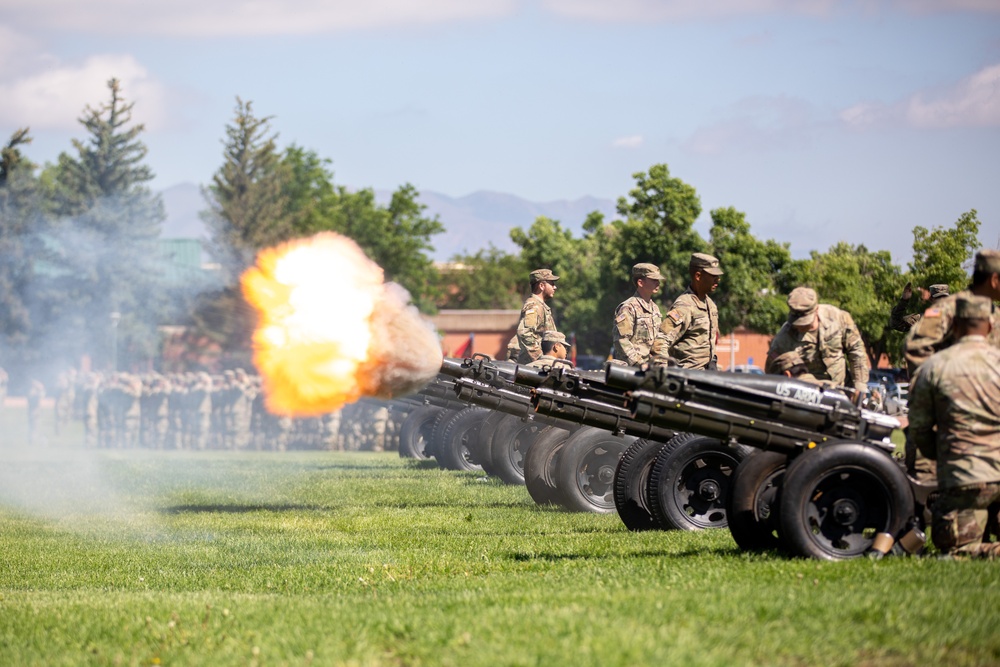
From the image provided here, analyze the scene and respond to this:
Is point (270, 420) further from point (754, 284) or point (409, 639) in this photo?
point (409, 639)

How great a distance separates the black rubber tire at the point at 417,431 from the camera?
26719mm

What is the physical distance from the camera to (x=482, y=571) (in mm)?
10969

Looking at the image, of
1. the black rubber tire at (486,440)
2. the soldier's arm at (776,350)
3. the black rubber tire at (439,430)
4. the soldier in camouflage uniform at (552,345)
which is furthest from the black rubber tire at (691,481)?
the black rubber tire at (439,430)

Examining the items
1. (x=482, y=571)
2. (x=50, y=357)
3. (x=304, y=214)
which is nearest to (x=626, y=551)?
(x=482, y=571)

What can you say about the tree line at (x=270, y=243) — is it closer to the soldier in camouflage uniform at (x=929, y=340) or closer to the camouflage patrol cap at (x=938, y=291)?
the camouflage patrol cap at (x=938, y=291)

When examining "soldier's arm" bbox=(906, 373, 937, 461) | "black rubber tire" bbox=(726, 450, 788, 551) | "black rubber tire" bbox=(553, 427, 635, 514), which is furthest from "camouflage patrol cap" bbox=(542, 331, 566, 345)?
"soldier's arm" bbox=(906, 373, 937, 461)

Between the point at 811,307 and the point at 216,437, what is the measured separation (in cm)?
2630

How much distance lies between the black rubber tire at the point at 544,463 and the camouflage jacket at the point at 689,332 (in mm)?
1906

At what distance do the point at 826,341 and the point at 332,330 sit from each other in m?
5.54

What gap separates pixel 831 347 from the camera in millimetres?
12227

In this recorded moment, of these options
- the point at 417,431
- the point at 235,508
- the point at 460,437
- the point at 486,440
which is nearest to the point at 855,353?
the point at 235,508

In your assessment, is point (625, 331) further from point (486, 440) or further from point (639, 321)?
point (486, 440)

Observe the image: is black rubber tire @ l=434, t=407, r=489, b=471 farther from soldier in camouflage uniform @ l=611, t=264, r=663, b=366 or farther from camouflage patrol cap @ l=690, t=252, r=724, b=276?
camouflage patrol cap @ l=690, t=252, r=724, b=276

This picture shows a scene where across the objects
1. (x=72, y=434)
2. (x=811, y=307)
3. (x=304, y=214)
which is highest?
(x=304, y=214)
